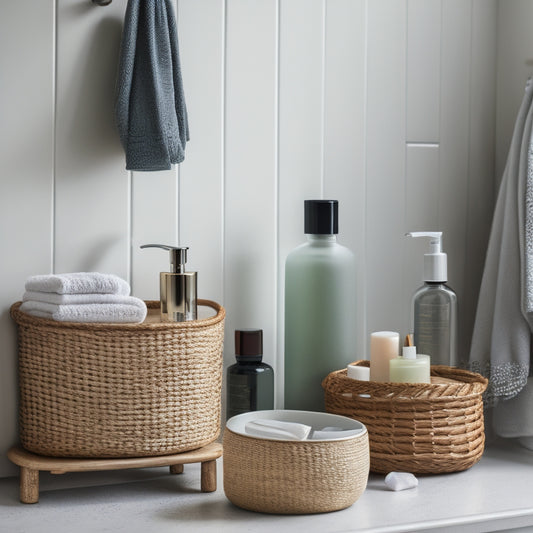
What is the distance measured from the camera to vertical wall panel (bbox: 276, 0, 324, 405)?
131 centimetres

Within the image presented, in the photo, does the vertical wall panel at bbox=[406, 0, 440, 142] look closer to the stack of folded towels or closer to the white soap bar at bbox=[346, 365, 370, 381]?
the white soap bar at bbox=[346, 365, 370, 381]

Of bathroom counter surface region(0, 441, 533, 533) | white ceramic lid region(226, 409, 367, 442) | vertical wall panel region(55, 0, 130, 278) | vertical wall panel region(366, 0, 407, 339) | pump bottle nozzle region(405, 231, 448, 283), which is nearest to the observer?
bathroom counter surface region(0, 441, 533, 533)

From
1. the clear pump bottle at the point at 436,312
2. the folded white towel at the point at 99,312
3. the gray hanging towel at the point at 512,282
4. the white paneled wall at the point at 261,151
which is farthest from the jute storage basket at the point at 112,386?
the gray hanging towel at the point at 512,282

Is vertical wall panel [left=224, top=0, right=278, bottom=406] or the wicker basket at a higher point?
vertical wall panel [left=224, top=0, right=278, bottom=406]

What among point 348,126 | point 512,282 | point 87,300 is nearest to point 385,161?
point 348,126

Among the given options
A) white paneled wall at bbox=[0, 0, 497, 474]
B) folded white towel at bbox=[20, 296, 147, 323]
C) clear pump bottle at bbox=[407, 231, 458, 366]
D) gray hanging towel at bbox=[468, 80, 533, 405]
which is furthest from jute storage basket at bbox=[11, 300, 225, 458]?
gray hanging towel at bbox=[468, 80, 533, 405]

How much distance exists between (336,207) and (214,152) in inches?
8.4

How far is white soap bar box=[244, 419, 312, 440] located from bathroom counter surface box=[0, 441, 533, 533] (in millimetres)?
97

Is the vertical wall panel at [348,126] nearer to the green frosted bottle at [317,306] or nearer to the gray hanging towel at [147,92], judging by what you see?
the green frosted bottle at [317,306]

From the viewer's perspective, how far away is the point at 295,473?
0.95 m

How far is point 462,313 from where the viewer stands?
4.79 ft

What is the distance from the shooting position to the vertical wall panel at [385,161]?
1380 millimetres

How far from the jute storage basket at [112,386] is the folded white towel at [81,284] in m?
0.04

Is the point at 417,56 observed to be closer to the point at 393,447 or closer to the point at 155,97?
the point at 155,97
